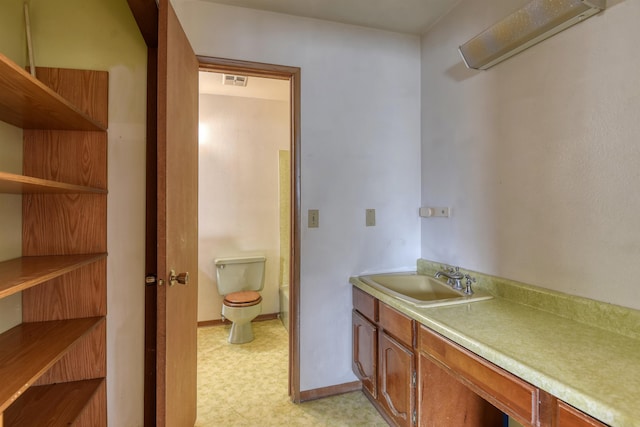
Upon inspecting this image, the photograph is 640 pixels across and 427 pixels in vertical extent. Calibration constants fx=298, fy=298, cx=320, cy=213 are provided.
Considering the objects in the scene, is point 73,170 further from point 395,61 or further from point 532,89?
point 532,89

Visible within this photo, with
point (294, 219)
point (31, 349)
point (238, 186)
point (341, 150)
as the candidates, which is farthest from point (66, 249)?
point (238, 186)

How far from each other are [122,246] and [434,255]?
6.08 ft

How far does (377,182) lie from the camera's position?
2064 millimetres

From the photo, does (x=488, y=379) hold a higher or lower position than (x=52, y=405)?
higher

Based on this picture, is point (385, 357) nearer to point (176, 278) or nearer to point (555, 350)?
point (555, 350)

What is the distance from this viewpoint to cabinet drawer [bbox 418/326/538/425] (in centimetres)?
86

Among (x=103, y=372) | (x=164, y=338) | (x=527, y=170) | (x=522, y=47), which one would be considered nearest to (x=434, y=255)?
(x=527, y=170)

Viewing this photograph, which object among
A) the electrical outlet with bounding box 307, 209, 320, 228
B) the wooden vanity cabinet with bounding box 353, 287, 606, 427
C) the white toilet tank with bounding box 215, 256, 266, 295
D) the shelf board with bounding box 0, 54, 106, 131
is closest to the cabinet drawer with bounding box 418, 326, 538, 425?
the wooden vanity cabinet with bounding box 353, 287, 606, 427

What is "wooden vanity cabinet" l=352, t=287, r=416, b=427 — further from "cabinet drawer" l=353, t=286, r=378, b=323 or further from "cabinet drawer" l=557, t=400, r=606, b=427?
"cabinet drawer" l=557, t=400, r=606, b=427

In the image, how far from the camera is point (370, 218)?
2045mm

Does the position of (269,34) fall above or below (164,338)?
above

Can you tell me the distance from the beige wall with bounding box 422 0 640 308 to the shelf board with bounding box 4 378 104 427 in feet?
6.63

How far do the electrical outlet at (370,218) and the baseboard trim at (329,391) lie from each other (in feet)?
3.52

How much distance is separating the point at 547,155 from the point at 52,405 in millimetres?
2422
